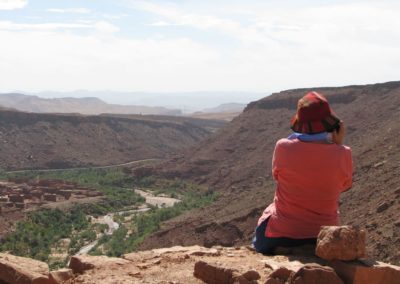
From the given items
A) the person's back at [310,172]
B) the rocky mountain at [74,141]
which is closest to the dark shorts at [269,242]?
the person's back at [310,172]

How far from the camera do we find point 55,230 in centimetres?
3603

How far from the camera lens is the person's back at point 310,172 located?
5.50 metres

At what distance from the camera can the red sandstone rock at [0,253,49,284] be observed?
6059 mm

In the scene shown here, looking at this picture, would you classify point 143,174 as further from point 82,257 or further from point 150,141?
point 82,257

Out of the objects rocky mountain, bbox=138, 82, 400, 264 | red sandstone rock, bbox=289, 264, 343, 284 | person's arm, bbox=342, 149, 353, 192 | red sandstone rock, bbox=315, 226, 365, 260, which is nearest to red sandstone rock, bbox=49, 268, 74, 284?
red sandstone rock, bbox=289, 264, 343, 284

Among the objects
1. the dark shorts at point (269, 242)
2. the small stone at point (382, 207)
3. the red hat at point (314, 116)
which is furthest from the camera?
the small stone at point (382, 207)

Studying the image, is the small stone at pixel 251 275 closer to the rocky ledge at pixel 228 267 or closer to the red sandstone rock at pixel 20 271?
the rocky ledge at pixel 228 267

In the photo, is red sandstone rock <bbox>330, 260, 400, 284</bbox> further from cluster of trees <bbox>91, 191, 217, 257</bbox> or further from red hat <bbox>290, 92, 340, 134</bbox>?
cluster of trees <bbox>91, 191, 217, 257</bbox>

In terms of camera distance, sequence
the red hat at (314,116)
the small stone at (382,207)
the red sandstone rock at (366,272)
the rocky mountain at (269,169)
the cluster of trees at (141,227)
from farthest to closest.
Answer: the cluster of trees at (141,227), the rocky mountain at (269,169), the small stone at (382,207), the red hat at (314,116), the red sandstone rock at (366,272)

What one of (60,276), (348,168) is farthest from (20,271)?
(348,168)

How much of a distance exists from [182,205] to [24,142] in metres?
34.2

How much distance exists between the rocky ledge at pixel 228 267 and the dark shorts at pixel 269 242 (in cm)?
6

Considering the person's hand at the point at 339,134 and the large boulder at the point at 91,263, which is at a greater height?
the person's hand at the point at 339,134

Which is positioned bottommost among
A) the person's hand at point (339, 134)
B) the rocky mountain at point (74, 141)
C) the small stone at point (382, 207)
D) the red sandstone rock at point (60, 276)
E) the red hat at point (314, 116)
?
the rocky mountain at point (74, 141)
